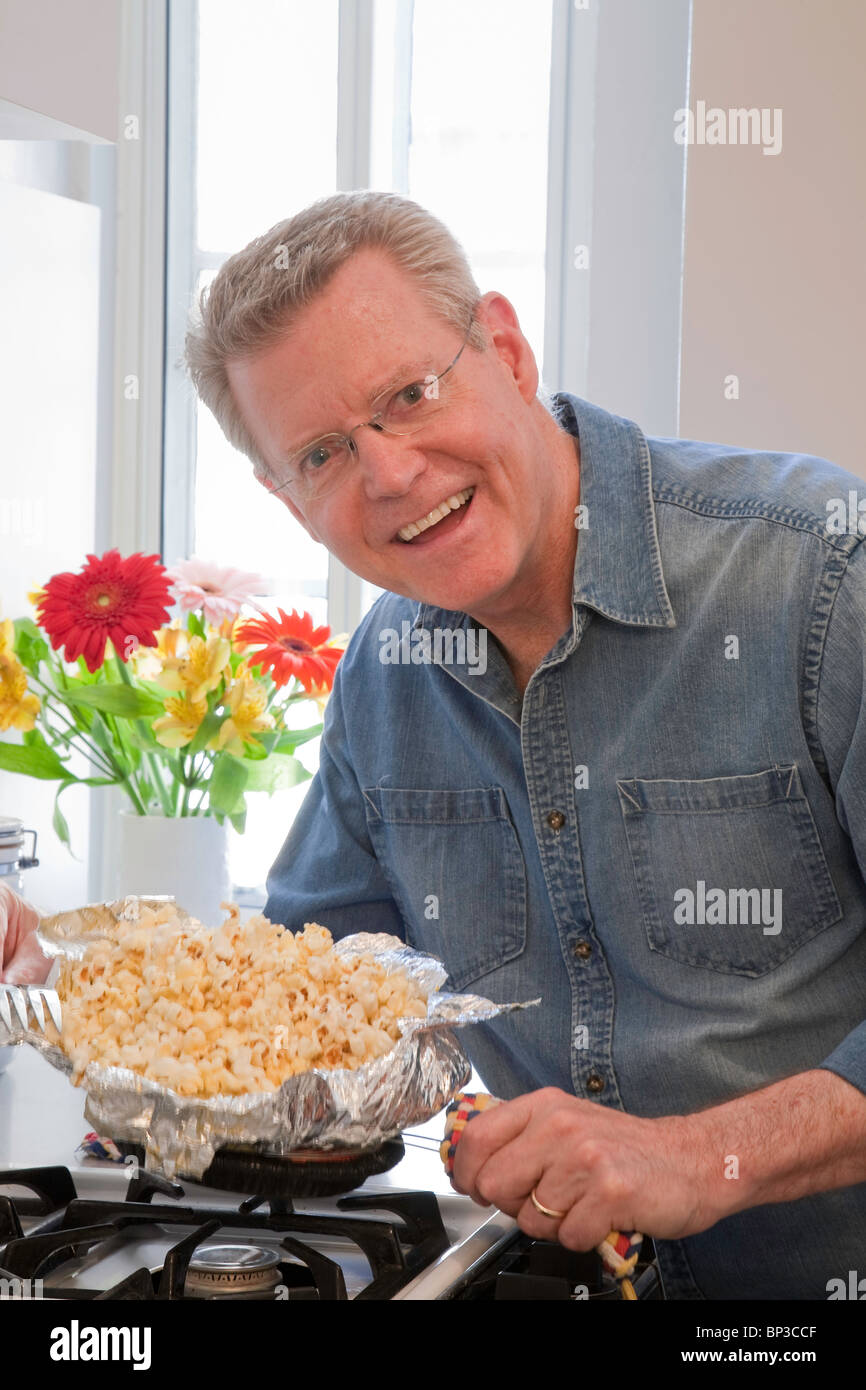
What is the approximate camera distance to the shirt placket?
1.13 m

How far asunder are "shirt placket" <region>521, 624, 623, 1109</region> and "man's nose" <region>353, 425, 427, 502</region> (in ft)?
0.64

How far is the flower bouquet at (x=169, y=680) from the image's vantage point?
1558 millimetres

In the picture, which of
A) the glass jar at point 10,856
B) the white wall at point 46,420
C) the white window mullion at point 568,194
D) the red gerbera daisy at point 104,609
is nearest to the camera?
the glass jar at point 10,856

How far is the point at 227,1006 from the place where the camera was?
0.91 m

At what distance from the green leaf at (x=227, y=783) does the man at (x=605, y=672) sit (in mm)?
474

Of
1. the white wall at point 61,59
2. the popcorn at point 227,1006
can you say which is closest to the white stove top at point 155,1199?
the popcorn at point 227,1006

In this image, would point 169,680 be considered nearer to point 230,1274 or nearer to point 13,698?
point 13,698

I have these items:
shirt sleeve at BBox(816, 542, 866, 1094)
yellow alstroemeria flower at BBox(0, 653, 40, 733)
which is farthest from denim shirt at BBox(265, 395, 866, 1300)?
yellow alstroemeria flower at BBox(0, 653, 40, 733)

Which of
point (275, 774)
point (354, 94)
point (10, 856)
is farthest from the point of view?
point (354, 94)

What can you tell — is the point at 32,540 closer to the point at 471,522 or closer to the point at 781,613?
the point at 471,522

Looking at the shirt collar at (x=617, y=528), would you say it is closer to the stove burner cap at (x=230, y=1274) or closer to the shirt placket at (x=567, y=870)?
the shirt placket at (x=567, y=870)

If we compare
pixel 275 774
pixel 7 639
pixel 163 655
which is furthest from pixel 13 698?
pixel 275 774

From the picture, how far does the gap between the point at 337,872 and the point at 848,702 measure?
19.8 inches

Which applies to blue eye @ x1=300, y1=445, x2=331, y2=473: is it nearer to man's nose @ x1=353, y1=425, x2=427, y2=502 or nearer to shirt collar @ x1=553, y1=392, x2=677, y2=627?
man's nose @ x1=353, y1=425, x2=427, y2=502
